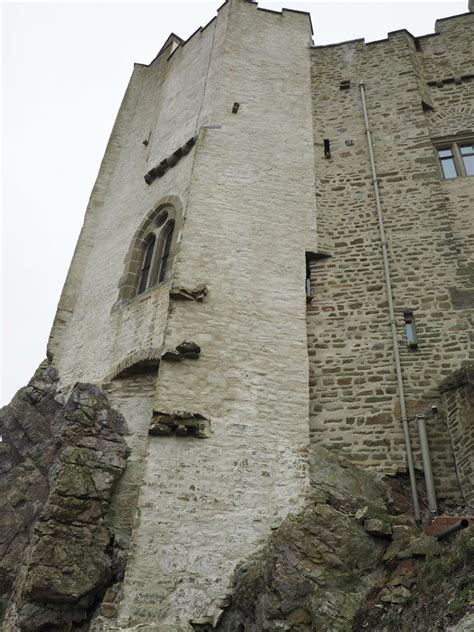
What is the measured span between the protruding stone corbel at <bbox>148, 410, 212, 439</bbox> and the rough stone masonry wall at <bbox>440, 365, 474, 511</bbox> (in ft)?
11.0

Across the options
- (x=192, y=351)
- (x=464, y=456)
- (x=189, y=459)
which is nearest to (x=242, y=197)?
(x=192, y=351)

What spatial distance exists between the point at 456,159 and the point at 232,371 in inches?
280

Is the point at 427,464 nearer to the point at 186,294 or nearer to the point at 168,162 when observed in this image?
the point at 186,294

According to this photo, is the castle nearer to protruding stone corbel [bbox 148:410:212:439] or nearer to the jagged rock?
protruding stone corbel [bbox 148:410:212:439]

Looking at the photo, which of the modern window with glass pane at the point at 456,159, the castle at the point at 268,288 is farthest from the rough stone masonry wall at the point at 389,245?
the modern window with glass pane at the point at 456,159

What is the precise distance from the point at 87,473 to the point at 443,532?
4740mm

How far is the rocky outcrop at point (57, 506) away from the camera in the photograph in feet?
22.7

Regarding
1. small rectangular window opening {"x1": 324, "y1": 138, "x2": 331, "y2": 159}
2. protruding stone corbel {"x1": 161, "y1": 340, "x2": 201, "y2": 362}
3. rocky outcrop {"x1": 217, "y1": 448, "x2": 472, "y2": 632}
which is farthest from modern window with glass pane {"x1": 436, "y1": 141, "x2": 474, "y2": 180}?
rocky outcrop {"x1": 217, "y1": 448, "x2": 472, "y2": 632}

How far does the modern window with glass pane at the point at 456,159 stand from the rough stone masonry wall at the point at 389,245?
410 mm

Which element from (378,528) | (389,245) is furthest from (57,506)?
(389,245)

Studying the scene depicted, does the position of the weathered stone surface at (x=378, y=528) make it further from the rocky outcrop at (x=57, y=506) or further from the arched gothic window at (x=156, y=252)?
the arched gothic window at (x=156, y=252)

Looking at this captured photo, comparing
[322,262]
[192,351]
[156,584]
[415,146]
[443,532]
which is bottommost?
[156,584]

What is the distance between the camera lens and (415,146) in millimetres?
11781

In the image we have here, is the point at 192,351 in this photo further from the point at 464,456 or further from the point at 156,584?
the point at 464,456
